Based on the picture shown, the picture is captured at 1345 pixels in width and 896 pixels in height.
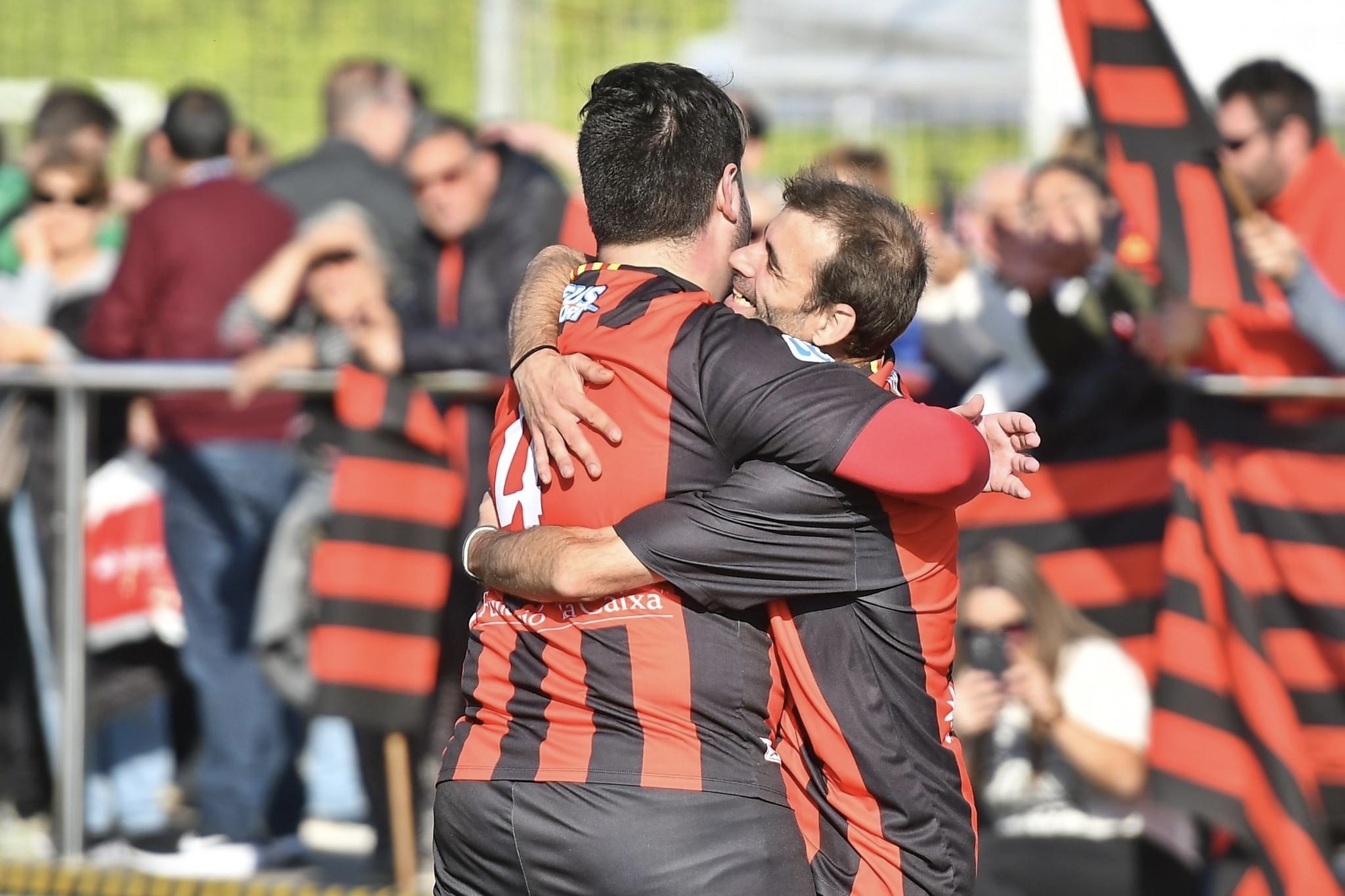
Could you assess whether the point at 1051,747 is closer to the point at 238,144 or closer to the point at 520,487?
the point at 520,487

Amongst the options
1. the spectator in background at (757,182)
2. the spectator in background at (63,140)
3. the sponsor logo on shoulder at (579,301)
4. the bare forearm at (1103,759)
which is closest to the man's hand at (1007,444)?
the sponsor logo on shoulder at (579,301)

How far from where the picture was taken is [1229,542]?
4.72 m

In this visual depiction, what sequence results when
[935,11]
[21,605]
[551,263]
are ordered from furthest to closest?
[935,11] < [21,605] < [551,263]

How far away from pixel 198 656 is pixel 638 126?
148 inches

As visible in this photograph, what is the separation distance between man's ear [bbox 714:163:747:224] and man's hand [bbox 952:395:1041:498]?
47cm

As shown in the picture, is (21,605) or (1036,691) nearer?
(1036,691)

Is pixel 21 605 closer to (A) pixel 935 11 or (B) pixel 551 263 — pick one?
(B) pixel 551 263

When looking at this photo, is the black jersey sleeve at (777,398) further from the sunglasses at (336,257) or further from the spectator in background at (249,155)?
the spectator in background at (249,155)

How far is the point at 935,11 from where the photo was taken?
11.6 metres

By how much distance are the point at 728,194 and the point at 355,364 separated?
2.88m

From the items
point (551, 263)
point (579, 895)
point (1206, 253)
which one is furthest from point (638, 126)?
point (1206, 253)

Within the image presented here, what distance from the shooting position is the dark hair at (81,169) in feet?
21.5

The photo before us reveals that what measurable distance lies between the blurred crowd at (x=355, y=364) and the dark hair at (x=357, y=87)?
0.04m

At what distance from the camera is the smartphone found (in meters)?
5.07
